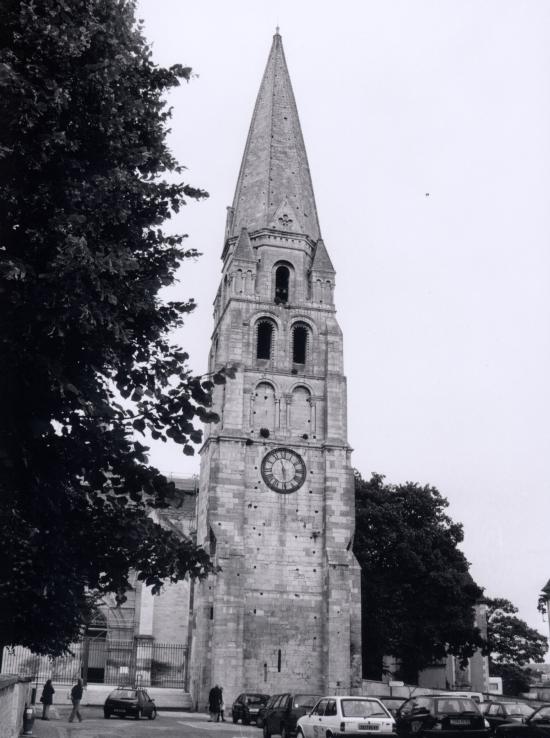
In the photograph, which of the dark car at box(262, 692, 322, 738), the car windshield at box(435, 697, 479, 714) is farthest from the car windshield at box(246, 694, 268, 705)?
the car windshield at box(435, 697, 479, 714)

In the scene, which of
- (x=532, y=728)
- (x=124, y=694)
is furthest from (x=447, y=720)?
(x=124, y=694)

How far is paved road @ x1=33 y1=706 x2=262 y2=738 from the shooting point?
22.3 m

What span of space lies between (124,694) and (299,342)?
61.0 feet

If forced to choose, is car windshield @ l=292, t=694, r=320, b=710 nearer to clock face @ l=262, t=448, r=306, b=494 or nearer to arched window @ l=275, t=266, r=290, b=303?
clock face @ l=262, t=448, r=306, b=494

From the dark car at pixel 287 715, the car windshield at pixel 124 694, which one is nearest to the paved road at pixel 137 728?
the car windshield at pixel 124 694

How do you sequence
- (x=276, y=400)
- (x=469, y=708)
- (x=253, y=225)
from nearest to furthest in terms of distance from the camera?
(x=469, y=708) < (x=276, y=400) < (x=253, y=225)

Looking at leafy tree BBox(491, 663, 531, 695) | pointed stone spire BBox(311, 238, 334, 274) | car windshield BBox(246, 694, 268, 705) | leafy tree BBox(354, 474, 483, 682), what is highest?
pointed stone spire BBox(311, 238, 334, 274)

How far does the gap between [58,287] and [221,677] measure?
90.1 ft

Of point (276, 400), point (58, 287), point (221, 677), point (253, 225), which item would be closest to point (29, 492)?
point (58, 287)

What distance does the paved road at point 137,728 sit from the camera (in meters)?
22.3

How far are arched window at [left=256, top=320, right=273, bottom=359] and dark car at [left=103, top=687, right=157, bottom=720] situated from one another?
16.8 metres

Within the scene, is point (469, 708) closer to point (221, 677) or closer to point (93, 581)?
point (93, 581)

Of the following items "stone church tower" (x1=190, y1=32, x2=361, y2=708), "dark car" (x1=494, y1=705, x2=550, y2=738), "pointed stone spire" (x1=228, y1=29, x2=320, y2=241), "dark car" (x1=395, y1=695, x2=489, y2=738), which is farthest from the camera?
"pointed stone spire" (x1=228, y1=29, x2=320, y2=241)

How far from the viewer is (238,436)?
37.0 metres
